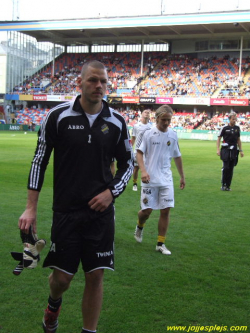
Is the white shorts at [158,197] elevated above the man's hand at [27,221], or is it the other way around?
the man's hand at [27,221]

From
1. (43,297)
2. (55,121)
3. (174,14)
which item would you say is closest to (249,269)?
(43,297)

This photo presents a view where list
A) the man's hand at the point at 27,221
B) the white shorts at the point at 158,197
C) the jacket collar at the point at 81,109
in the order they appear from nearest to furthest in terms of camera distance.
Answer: the man's hand at the point at 27,221, the jacket collar at the point at 81,109, the white shorts at the point at 158,197

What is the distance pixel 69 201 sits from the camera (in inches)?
138

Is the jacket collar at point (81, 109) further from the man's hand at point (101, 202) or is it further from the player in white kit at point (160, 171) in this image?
the player in white kit at point (160, 171)

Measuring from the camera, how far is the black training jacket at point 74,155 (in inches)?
136

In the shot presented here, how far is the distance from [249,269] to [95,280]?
2918 millimetres

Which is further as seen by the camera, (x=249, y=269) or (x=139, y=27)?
(x=139, y=27)

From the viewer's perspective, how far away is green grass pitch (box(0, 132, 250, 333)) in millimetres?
4164

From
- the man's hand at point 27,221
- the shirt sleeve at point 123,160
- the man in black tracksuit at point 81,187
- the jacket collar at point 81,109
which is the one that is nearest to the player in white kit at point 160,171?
the shirt sleeve at point 123,160

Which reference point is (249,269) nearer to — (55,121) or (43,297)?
(43,297)

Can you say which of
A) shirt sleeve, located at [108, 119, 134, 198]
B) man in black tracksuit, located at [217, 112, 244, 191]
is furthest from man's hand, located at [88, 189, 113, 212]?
man in black tracksuit, located at [217, 112, 244, 191]

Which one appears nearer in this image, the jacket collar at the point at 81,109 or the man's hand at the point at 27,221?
the man's hand at the point at 27,221

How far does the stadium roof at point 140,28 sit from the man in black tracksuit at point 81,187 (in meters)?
48.3

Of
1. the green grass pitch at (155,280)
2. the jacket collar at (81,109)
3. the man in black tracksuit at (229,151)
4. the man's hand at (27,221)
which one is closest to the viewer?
the man's hand at (27,221)
